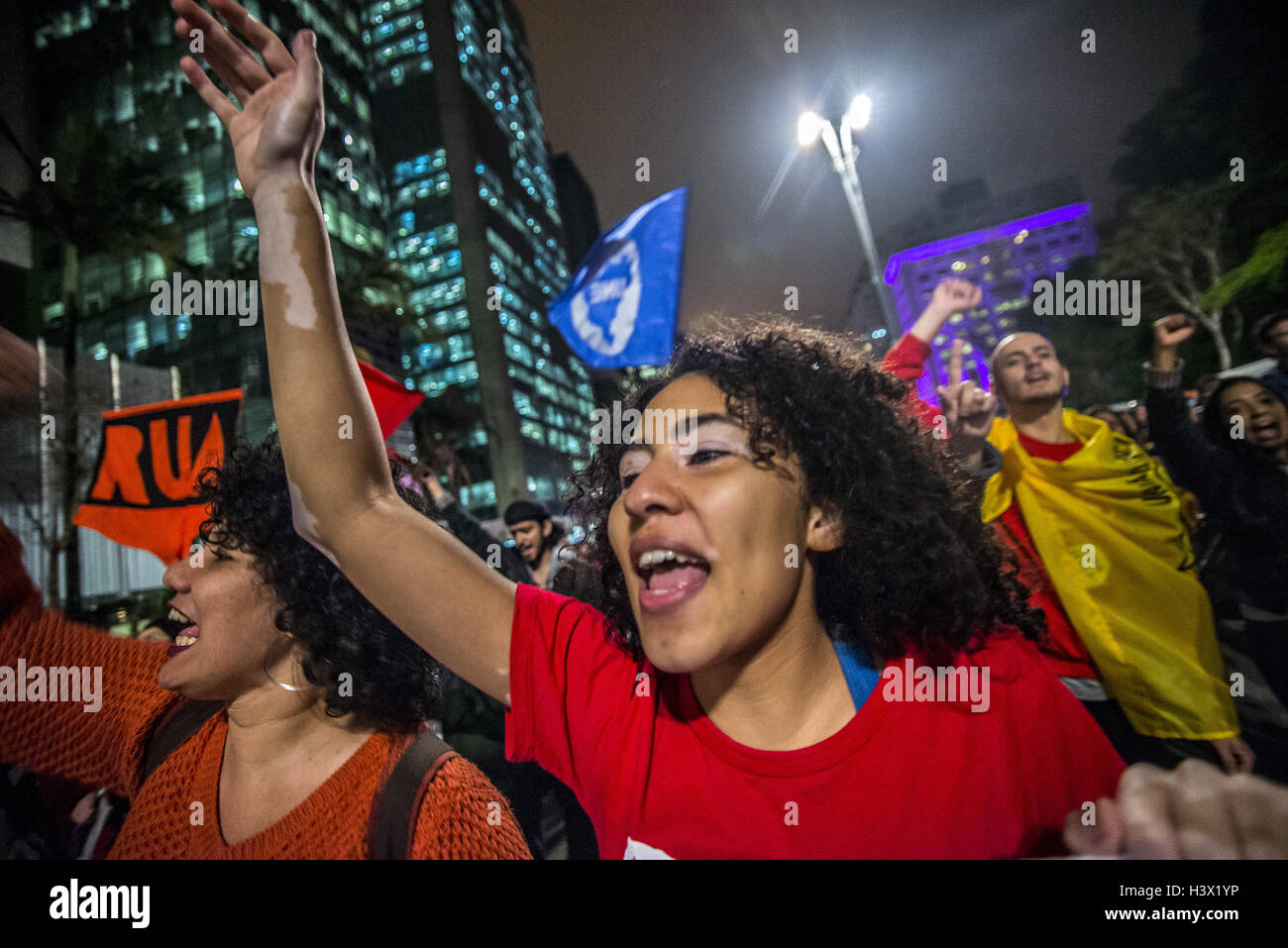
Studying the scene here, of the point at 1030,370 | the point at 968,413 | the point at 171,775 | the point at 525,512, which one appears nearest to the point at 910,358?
the point at 968,413

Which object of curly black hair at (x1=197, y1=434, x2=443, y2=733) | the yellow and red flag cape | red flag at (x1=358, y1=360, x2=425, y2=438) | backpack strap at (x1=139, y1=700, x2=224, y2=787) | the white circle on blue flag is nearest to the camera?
curly black hair at (x1=197, y1=434, x2=443, y2=733)

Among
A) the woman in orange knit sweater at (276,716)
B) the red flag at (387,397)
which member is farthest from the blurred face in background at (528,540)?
the woman in orange knit sweater at (276,716)

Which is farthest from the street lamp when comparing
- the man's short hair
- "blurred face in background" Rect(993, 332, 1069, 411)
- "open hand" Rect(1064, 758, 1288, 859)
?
"open hand" Rect(1064, 758, 1288, 859)

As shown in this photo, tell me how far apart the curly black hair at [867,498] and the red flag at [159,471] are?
78.0 inches

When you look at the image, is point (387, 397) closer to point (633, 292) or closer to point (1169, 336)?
point (633, 292)

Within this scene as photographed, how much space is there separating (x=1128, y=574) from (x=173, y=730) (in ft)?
11.1

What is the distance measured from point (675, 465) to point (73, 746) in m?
2.10

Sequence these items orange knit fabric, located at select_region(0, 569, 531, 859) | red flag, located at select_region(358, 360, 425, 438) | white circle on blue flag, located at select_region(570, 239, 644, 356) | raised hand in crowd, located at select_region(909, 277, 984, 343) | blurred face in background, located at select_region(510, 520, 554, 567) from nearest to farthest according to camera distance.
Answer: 1. orange knit fabric, located at select_region(0, 569, 531, 859)
2. red flag, located at select_region(358, 360, 425, 438)
3. raised hand in crowd, located at select_region(909, 277, 984, 343)
4. white circle on blue flag, located at select_region(570, 239, 644, 356)
5. blurred face in background, located at select_region(510, 520, 554, 567)

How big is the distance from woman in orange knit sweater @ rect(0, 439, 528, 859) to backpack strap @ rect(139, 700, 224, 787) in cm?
2

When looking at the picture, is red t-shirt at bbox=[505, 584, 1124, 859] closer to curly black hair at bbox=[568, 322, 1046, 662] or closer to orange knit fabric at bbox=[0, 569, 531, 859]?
curly black hair at bbox=[568, 322, 1046, 662]

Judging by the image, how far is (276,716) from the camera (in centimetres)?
164

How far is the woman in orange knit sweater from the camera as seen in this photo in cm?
148

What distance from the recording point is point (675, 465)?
54.3 inches
